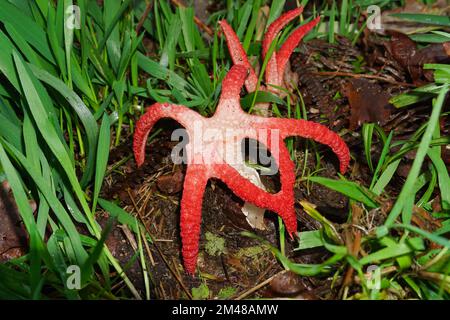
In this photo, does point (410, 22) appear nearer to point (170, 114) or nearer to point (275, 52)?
point (275, 52)

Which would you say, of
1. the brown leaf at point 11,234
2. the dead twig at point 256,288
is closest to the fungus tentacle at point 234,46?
the dead twig at point 256,288

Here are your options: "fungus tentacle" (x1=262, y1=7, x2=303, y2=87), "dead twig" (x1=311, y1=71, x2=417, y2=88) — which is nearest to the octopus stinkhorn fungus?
"fungus tentacle" (x1=262, y1=7, x2=303, y2=87)

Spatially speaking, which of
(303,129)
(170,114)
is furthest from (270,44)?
(170,114)

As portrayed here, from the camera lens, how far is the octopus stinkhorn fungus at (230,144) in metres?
2.32

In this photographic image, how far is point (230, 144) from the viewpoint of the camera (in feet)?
7.96

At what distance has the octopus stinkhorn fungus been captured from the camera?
7.63 feet

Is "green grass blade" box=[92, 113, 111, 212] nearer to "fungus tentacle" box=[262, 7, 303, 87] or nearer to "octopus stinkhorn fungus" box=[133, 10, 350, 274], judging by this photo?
"octopus stinkhorn fungus" box=[133, 10, 350, 274]

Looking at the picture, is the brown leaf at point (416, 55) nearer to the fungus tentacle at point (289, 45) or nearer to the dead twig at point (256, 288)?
the fungus tentacle at point (289, 45)

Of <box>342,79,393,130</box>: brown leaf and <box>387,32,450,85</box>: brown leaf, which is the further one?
<box>387,32,450,85</box>: brown leaf

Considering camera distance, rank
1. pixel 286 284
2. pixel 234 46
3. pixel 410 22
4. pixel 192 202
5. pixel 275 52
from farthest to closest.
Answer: pixel 410 22
pixel 275 52
pixel 234 46
pixel 286 284
pixel 192 202

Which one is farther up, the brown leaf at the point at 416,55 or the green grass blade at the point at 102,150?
the brown leaf at the point at 416,55

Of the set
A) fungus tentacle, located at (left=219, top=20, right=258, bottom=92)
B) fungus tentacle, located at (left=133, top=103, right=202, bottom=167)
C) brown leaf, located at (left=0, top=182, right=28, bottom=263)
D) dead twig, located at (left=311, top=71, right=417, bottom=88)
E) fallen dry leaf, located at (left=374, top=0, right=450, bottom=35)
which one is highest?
fallen dry leaf, located at (left=374, top=0, right=450, bottom=35)

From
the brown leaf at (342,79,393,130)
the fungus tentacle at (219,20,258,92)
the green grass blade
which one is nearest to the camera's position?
the green grass blade
